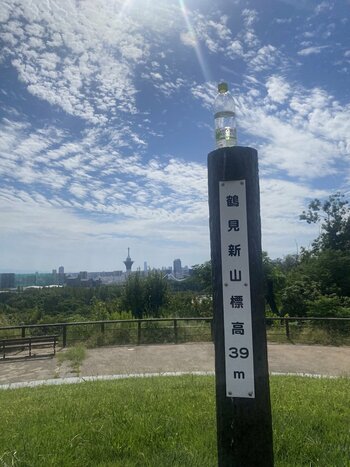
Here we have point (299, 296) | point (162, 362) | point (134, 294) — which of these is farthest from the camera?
point (134, 294)

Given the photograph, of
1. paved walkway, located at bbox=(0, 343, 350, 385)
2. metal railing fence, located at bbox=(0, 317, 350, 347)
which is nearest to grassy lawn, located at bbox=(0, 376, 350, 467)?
paved walkway, located at bbox=(0, 343, 350, 385)

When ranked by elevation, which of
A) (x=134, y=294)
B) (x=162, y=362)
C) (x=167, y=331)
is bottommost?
(x=162, y=362)

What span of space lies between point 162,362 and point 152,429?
655 cm

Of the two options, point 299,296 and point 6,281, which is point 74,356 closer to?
point 299,296

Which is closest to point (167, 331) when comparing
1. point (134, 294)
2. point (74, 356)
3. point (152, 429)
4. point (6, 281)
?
point (74, 356)

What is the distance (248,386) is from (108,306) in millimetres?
23327

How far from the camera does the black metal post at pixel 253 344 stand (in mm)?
2064

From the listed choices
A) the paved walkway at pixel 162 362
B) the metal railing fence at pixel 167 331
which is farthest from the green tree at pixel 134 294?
the paved walkway at pixel 162 362

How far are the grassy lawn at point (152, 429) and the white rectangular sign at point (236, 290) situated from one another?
0.94 m

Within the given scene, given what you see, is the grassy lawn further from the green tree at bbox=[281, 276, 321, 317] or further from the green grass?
the green tree at bbox=[281, 276, 321, 317]

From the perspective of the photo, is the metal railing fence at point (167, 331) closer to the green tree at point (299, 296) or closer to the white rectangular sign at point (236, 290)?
the green tree at point (299, 296)

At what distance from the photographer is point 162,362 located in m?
9.71

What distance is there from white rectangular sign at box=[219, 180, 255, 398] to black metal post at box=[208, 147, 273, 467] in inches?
0.8

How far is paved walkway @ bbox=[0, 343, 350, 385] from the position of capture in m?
8.72
